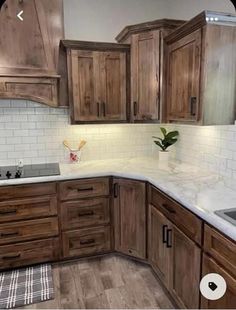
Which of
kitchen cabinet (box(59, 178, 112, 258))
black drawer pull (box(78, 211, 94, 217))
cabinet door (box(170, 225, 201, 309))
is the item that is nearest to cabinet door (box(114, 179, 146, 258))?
kitchen cabinet (box(59, 178, 112, 258))

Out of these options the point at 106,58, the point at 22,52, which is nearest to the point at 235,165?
the point at 106,58

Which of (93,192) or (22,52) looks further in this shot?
(93,192)

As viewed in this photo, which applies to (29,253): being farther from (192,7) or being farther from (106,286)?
(192,7)

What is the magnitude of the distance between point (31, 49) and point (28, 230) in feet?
5.63

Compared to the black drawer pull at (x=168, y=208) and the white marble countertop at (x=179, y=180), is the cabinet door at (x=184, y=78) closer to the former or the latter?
the white marble countertop at (x=179, y=180)

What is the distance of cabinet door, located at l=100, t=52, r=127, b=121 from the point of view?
2.42 metres

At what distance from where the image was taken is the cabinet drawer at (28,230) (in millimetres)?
2215

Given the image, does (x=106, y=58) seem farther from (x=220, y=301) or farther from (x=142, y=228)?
(x=220, y=301)

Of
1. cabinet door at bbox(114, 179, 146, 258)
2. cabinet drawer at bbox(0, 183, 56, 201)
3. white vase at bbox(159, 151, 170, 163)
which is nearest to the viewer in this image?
cabinet drawer at bbox(0, 183, 56, 201)

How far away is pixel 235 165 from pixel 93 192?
1.32 meters

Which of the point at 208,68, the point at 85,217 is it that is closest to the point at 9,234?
the point at 85,217

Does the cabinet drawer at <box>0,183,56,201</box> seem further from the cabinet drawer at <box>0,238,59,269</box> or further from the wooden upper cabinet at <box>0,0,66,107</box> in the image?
the wooden upper cabinet at <box>0,0,66,107</box>

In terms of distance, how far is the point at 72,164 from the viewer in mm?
2678

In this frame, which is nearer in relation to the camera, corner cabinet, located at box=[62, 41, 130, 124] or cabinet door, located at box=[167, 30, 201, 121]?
cabinet door, located at box=[167, 30, 201, 121]
